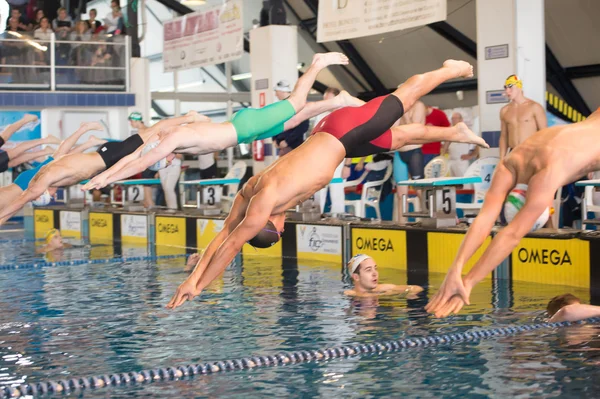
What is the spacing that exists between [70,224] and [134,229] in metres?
2.65

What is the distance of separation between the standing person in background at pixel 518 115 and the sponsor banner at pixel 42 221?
1102cm

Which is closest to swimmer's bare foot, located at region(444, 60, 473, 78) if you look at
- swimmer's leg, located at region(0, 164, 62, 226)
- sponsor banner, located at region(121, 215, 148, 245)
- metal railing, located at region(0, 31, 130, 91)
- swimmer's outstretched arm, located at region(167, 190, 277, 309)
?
swimmer's outstretched arm, located at region(167, 190, 277, 309)

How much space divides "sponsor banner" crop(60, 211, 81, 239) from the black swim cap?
1131cm

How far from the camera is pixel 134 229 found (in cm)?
1512

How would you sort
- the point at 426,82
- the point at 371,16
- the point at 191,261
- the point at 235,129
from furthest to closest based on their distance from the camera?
the point at 371,16 → the point at 191,261 → the point at 235,129 → the point at 426,82

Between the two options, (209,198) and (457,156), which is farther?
(209,198)

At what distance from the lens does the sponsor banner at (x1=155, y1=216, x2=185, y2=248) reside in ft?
45.2

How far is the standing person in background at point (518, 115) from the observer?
9156mm

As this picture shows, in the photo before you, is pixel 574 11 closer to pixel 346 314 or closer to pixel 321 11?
pixel 321 11

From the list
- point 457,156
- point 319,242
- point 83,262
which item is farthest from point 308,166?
point 457,156

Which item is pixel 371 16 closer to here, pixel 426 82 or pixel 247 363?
pixel 426 82

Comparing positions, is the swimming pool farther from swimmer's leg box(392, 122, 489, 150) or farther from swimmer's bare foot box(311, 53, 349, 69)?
swimmer's bare foot box(311, 53, 349, 69)

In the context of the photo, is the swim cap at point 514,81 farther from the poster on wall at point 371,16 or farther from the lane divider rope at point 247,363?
the lane divider rope at point 247,363

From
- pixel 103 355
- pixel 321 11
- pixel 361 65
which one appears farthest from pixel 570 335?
pixel 361 65
